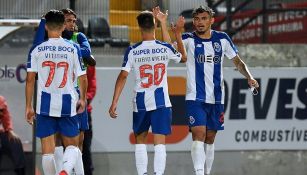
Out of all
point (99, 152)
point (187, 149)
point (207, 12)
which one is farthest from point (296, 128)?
point (207, 12)

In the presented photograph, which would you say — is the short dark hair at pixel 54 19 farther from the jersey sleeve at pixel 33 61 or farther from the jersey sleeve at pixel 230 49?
the jersey sleeve at pixel 230 49

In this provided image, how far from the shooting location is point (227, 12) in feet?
61.8

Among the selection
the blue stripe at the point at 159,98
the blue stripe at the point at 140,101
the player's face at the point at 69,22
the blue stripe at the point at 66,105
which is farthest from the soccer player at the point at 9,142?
the blue stripe at the point at 159,98

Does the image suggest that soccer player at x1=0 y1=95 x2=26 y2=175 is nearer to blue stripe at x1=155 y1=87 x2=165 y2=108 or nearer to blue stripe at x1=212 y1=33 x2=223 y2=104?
blue stripe at x1=155 y1=87 x2=165 y2=108

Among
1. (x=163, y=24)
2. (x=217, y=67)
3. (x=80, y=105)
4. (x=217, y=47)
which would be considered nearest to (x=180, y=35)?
(x=163, y=24)

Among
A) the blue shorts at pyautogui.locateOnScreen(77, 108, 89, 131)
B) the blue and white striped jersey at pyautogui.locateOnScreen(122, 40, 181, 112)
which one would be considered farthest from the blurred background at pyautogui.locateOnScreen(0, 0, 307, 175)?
the blue and white striped jersey at pyautogui.locateOnScreen(122, 40, 181, 112)

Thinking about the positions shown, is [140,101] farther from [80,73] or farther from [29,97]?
[29,97]

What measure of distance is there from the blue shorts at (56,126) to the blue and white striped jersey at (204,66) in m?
1.77

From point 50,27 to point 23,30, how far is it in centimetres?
354

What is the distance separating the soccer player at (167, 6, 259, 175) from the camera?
15.0 metres

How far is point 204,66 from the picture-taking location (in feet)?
49.6

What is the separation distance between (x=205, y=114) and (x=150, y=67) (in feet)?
3.51

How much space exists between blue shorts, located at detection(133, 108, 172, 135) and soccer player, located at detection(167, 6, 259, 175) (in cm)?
51

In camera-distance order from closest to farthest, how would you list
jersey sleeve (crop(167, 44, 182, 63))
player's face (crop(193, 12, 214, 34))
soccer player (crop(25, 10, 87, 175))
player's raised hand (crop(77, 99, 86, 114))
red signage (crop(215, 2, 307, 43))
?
soccer player (crop(25, 10, 87, 175)), player's raised hand (crop(77, 99, 86, 114)), jersey sleeve (crop(167, 44, 182, 63)), player's face (crop(193, 12, 214, 34)), red signage (crop(215, 2, 307, 43))
